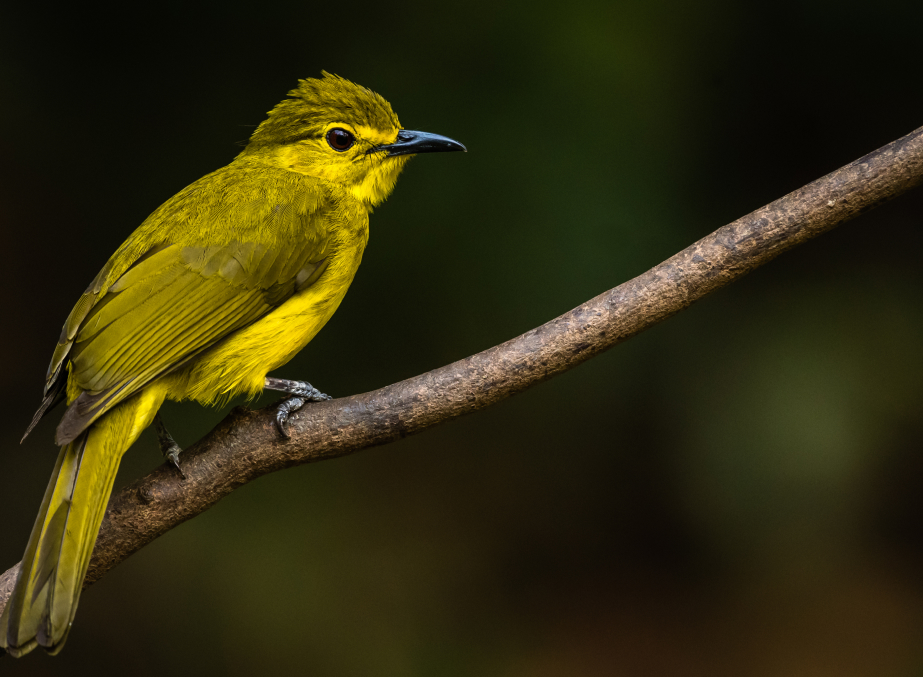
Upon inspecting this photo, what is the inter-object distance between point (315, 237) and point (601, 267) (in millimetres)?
1045

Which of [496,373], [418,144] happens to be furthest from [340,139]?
[496,373]

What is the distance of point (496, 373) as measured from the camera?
229cm

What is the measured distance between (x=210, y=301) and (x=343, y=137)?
780 mm

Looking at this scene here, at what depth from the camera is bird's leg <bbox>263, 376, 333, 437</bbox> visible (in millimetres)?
2428

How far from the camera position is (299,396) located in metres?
2.52

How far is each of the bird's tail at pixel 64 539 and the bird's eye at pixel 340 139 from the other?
113cm

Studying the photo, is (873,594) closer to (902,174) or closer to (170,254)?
(902,174)

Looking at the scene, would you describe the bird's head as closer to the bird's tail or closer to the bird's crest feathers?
the bird's crest feathers

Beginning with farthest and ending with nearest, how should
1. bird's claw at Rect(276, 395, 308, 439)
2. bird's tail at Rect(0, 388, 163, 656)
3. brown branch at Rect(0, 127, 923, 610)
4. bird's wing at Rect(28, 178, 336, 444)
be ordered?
bird's claw at Rect(276, 395, 308, 439) < bird's wing at Rect(28, 178, 336, 444) < brown branch at Rect(0, 127, 923, 610) < bird's tail at Rect(0, 388, 163, 656)

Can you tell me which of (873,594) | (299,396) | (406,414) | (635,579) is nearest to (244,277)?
(299,396)

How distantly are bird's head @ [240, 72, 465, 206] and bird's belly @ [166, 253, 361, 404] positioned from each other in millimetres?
525

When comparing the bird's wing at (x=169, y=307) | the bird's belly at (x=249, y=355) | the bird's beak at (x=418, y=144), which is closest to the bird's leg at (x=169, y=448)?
the bird's belly at (x=249, y=355)

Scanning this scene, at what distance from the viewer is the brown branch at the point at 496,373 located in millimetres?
2166

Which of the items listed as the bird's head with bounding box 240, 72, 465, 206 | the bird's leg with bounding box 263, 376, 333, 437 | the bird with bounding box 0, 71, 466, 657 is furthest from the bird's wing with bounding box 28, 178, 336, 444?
the bird's head with bounding box 240, 72, 465, 206
